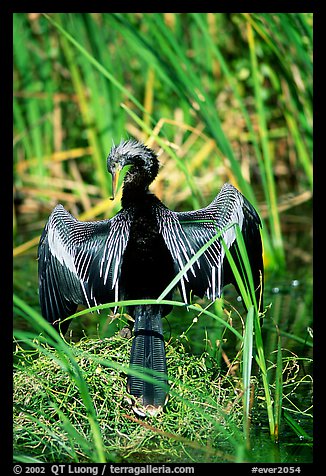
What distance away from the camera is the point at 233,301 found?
567cm

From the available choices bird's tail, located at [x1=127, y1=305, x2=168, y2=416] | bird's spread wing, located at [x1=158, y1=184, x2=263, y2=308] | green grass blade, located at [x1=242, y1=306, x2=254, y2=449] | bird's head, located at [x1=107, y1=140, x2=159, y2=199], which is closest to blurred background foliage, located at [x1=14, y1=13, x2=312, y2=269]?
bird's spread wing, located at [x1=158, y1=184, x2=263, y2=308]

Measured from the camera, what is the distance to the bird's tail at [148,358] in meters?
Result: 3.33

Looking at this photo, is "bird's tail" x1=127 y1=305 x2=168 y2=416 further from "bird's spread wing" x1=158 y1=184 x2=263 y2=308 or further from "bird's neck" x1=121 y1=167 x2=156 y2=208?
"bird's neck" x1=121 y1=167 x2=156 y2=208

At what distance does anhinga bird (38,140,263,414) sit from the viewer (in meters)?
3.79

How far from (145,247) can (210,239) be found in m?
0.30

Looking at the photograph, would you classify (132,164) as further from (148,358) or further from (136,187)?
(148,358)

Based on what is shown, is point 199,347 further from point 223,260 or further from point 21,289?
point 21,289

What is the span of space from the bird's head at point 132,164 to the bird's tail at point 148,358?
1.91ft

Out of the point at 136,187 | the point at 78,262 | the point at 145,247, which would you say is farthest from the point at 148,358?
the point at 136,187

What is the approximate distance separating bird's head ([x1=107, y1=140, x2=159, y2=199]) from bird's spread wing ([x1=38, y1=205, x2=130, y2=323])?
0.17m

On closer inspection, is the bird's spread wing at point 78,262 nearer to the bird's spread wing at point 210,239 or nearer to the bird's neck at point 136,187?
the bird's neck at point 136,187

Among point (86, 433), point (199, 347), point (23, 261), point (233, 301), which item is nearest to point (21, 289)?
point (23, 261)

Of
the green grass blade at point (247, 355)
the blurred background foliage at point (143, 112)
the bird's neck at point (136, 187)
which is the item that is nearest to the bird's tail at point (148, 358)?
the green grass blade at point (247, 355)

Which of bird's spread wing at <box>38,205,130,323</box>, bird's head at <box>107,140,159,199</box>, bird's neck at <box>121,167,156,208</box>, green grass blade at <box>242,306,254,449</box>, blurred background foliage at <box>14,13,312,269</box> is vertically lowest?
green grass blade at <box>242,306,254,449</box>
